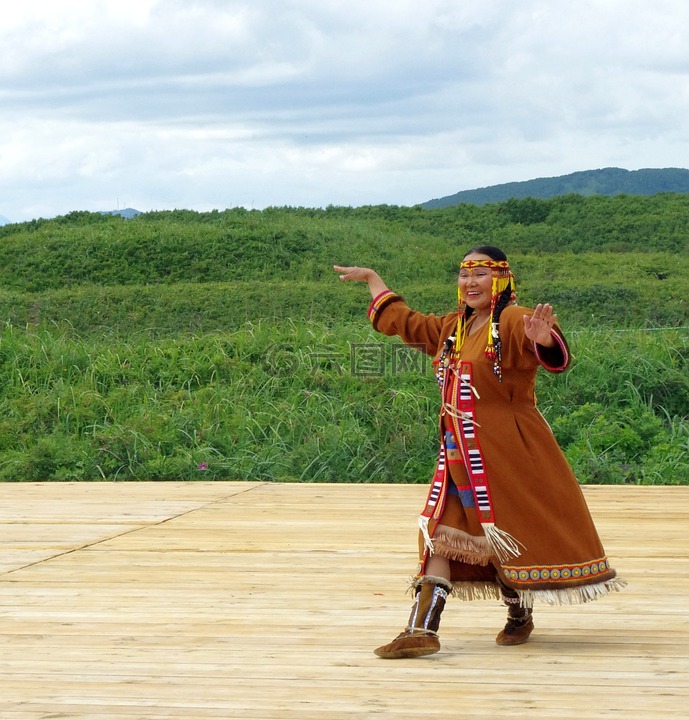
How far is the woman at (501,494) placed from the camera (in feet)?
9.91

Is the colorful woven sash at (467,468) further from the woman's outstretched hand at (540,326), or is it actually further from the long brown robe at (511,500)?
the woman's outstretched hand at (540,326)

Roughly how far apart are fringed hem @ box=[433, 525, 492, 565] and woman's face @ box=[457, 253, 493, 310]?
2.12 ft

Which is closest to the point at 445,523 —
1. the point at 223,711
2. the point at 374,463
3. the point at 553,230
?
the point at 223,711

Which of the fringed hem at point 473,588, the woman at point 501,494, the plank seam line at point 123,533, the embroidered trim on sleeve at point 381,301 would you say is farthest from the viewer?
the plank seam line at point 123,533

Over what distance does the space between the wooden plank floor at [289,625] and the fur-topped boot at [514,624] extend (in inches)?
1.4

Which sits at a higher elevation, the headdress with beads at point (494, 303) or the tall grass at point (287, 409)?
the headdress with beads at point (494, 303)

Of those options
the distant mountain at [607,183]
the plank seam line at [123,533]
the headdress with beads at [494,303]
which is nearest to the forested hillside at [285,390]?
the plank seam line at [123,533]

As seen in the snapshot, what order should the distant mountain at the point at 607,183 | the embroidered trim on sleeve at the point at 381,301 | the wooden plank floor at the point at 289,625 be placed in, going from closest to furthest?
1. the wooden plank floor at the point at 289,625
2. the embroidered trim on sleeve at the point at 381,301
3. the distant mountain at the point at 607,183

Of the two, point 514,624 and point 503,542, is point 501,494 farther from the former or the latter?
point 514,624

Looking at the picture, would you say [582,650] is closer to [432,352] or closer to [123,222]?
[432,352]

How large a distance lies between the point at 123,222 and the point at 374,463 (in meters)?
15.8

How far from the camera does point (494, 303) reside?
3156mm

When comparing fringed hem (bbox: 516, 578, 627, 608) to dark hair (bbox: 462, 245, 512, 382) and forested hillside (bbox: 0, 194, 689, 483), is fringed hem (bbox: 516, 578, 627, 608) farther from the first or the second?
forested hillside (bbox: 0, 194, 689, 483)

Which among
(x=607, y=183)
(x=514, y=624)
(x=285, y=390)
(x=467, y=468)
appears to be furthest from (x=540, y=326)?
(x=607, y=183)
